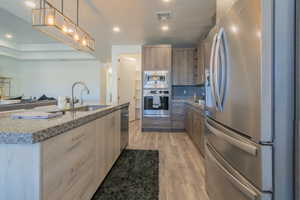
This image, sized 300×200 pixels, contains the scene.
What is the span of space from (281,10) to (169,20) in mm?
3199

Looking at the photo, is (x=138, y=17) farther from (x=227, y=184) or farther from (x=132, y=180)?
(x=227, y=184)

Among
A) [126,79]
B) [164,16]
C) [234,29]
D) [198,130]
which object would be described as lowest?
[198,130]

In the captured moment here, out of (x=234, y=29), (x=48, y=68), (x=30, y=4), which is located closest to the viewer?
(x=234, y=29)

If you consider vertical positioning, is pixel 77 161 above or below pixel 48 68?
below

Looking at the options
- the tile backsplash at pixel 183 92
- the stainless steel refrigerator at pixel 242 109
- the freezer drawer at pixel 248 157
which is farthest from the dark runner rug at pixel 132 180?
the tile backsplash at pixel 183 92

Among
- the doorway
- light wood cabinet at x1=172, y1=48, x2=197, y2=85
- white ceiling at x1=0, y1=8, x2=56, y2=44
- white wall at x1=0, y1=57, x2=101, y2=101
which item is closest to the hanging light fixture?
white ceiling at x1=0, y1=8, x2=56, y2=44

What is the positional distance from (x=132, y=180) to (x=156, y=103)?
3.10 m

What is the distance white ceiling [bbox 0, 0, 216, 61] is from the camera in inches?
123

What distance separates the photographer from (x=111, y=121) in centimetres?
247

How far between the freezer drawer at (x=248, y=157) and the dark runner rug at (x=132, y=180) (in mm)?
1091

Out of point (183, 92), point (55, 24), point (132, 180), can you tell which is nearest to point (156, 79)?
point (183, 92)

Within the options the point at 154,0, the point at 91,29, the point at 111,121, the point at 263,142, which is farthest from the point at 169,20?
the point at 263,142

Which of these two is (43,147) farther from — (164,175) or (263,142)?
(164,175)

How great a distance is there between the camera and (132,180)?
2314 mm
